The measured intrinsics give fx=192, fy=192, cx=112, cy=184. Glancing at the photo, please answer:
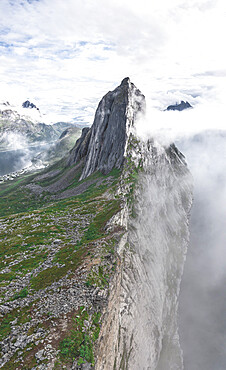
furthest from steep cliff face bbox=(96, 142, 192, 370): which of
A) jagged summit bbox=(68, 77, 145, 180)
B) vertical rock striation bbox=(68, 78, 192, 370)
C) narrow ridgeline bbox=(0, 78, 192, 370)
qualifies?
jagged summit bbox=(68, 77, 145, 180)

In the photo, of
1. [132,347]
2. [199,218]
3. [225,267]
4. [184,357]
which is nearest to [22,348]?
[132,347]

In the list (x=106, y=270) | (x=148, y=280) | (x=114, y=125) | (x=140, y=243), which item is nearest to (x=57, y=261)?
(x=106, y=270)

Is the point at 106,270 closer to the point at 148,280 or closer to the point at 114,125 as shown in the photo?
the point at 148,280

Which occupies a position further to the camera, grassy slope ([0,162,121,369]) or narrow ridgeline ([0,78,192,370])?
narrow ridgeline ([0,78,192,370])

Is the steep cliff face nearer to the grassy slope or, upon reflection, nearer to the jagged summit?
the grassy slope

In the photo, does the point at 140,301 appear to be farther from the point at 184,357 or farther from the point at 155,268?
the point at 184,357

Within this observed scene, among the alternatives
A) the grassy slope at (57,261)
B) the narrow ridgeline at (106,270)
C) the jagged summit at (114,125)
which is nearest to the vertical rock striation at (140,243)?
the jagged summit at (114,125)

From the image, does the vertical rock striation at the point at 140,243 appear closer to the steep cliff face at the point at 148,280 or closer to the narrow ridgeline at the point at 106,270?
the steep cliff face at the point at 148,280
